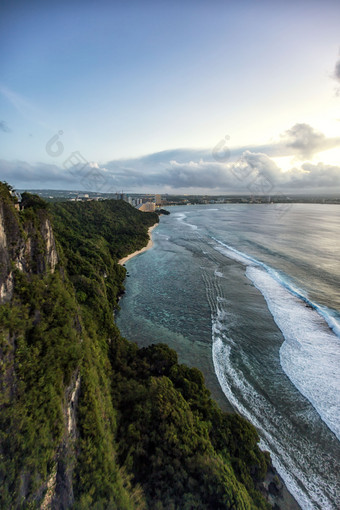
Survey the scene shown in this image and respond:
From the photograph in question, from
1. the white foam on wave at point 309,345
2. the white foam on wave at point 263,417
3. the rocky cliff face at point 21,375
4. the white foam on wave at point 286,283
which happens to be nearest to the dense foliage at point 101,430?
the rocky cliff face at point 21,375

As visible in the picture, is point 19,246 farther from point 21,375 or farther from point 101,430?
point 101,430

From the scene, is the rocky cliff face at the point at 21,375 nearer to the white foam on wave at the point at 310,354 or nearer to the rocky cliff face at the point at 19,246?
the rocky cliff face at the point at 19,246

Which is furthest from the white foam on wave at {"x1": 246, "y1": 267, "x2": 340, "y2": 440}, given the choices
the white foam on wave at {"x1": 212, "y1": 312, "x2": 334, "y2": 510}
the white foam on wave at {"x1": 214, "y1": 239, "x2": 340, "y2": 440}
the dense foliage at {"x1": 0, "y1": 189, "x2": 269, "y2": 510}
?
the dense foliage at {"x1": 0, "y1": 189, "x2": 269, "y2": 510}

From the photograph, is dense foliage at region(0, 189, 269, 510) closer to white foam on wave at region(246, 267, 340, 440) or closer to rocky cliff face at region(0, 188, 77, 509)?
rocky cliff face at region(0, 188, 77, 509)

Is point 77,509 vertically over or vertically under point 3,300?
under

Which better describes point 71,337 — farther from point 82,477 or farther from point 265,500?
point 265,500

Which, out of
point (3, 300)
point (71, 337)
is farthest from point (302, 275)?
point (3, 300)
